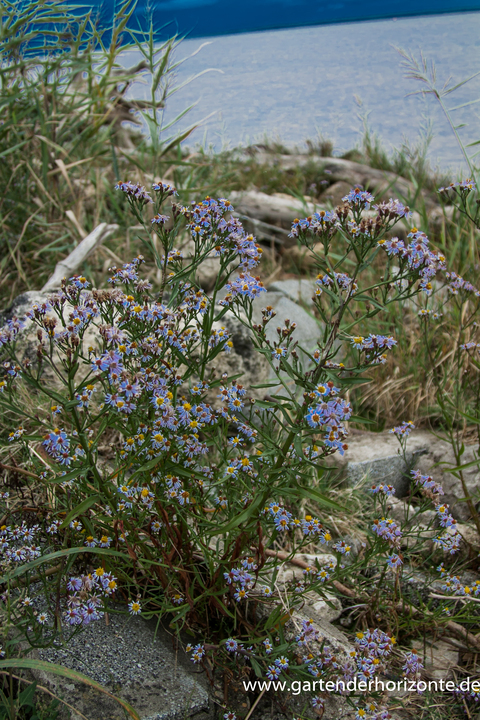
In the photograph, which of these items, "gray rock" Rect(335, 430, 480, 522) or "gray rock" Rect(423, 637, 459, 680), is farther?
"gray rock" Rect(335, 430, 480, 522)

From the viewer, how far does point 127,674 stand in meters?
1.81

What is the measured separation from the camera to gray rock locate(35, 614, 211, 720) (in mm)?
1708

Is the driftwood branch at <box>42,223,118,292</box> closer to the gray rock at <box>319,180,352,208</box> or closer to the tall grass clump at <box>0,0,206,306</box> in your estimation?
the tall grass clump at <box>0,0,206,306</box>

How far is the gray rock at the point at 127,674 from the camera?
1708 mm

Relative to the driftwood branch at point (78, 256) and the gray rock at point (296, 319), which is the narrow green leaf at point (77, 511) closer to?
the driftwood branch at point (78, 256)

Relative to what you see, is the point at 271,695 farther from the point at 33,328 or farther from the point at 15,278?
the point at 15,278

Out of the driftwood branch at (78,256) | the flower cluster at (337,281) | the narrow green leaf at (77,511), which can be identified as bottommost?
the narrow green leaf at (77,511)

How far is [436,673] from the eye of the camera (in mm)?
2199

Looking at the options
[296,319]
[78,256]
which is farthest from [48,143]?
[296,319]

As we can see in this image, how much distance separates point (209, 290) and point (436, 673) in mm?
3466

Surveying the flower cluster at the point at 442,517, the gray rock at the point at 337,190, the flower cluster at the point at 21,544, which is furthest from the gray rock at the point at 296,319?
the gray rock at the point at 337,190

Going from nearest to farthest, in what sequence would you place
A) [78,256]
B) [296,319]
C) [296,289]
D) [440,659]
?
[440,659] < [78,256] < [296,319] < [296,289]

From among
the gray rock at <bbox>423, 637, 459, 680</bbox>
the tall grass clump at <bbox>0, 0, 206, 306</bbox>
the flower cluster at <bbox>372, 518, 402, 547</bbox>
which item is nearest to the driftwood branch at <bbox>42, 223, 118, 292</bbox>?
the tall grass clump at <bbox>0, 0, 206, 306</bbox>

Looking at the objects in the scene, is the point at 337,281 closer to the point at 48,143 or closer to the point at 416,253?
the point at 416,253
